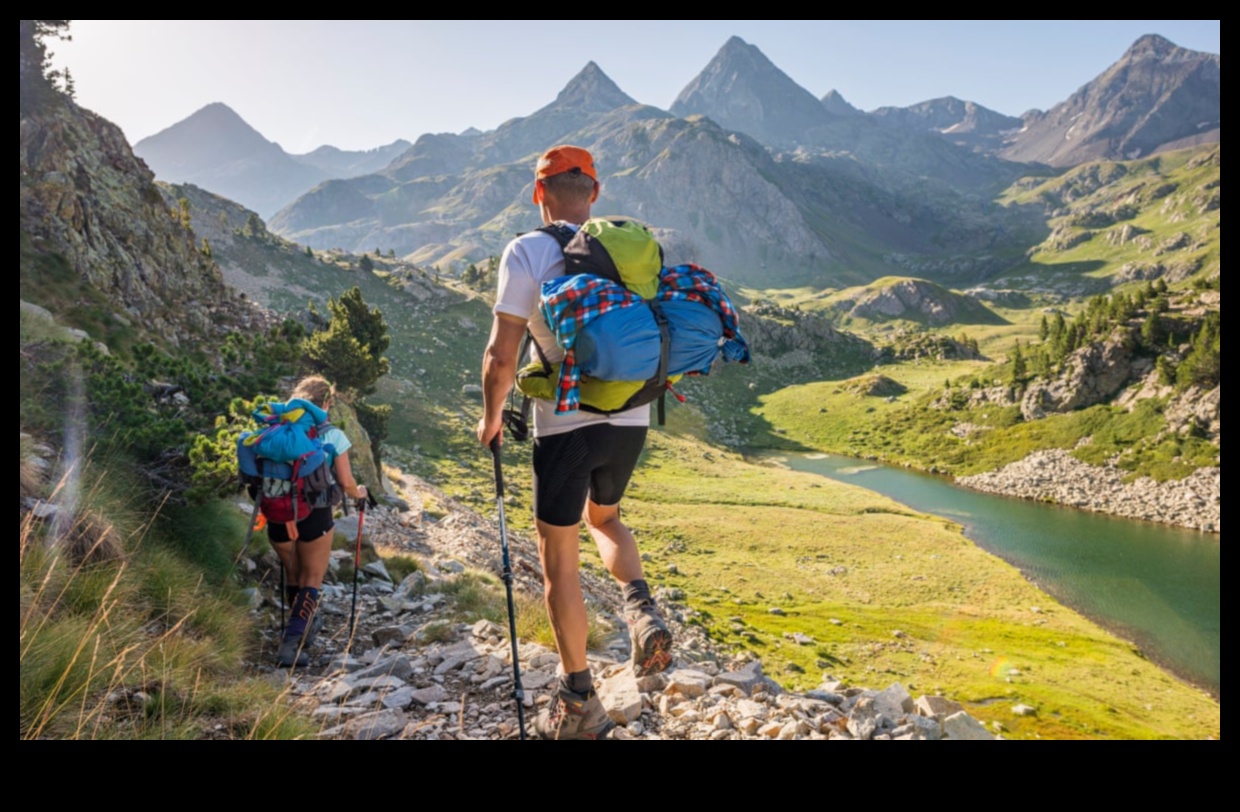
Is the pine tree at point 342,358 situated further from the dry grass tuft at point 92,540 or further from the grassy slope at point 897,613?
→ the grassy slope at point 897,613

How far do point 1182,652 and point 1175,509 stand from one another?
42.2 m

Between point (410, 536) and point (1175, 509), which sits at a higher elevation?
point (410, 536)

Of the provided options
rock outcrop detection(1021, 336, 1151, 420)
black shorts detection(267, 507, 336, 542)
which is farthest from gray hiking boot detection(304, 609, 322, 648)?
rock outcrop detection(1021, 336, 1151, 420)

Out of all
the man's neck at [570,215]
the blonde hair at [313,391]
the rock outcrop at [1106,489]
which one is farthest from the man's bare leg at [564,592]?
the rock outcrop at [1106,489]

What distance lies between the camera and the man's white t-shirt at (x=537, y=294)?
4141 mm

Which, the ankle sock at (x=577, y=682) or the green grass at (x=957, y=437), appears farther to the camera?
the green grass at (x=957, y=437)

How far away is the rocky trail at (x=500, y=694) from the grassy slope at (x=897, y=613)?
54.9 feet

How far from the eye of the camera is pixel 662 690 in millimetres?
6316

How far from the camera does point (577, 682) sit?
4.59m

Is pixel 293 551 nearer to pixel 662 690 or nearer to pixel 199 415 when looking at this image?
pixel 199 415

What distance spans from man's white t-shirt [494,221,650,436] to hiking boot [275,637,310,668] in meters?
4.80

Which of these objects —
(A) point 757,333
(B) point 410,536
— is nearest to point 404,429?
(B) point 410,536
